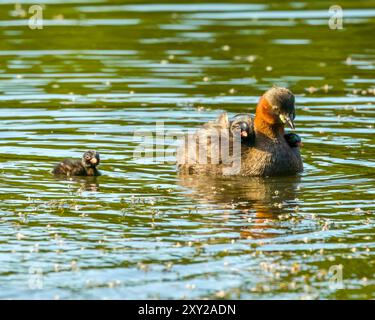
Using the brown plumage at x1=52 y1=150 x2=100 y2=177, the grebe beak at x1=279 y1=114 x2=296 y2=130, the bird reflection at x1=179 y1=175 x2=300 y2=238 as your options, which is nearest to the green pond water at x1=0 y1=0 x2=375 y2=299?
the bird reflection at x1=179 y1=175 x2=300 y2=238

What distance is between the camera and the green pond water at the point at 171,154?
10.2m

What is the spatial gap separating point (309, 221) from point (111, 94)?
8712 millimetres

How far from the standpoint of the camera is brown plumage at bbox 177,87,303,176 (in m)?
14.6

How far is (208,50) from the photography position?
24.3m

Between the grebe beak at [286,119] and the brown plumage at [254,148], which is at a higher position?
the grebe beak at [286,119]

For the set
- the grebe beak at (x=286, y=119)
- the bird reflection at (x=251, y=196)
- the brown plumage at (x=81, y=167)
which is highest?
the grebe beak at (x=286, y=119)

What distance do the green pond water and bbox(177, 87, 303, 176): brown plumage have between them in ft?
0.83

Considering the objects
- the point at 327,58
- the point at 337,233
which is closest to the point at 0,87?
the point at 327,58

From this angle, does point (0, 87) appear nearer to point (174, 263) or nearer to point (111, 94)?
point (111, 94)

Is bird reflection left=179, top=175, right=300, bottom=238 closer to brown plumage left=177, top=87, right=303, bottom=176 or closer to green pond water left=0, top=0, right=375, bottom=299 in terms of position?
green pond water left=0, top=0, right=375, bottom=299

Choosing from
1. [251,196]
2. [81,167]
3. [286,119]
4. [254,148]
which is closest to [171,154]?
[254,148]

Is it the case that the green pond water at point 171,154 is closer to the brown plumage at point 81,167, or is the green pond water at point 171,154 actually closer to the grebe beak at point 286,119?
the brown plumage at point 81,167

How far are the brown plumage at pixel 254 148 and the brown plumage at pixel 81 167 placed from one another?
1.26 m

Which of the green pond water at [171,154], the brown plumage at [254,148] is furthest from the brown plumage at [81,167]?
the brown plumage at [254,148]
